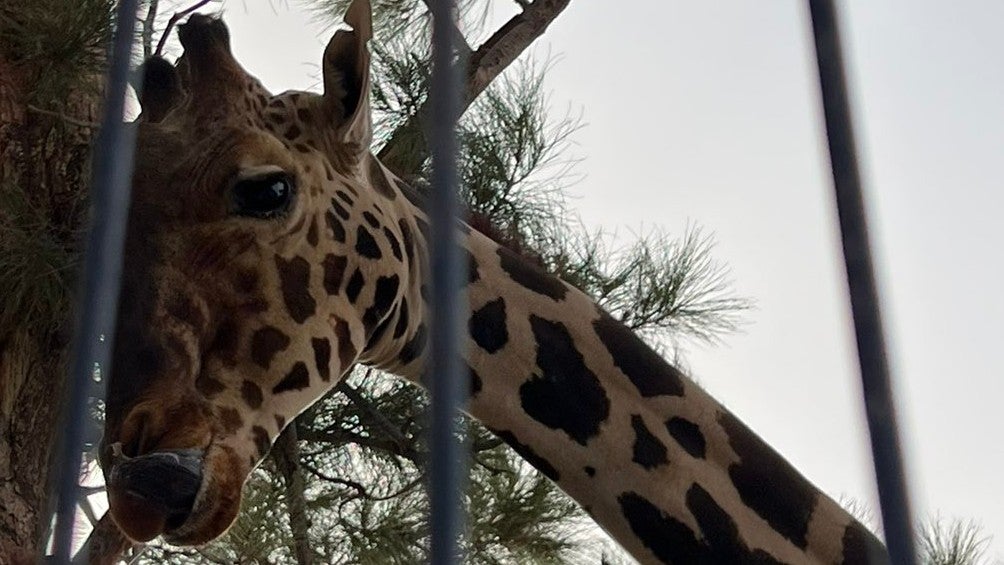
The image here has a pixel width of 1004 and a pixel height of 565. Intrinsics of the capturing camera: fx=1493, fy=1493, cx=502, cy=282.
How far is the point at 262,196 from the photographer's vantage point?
905 millimetres

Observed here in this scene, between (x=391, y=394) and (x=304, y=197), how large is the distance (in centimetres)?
59

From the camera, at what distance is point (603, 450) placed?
3.10 ft

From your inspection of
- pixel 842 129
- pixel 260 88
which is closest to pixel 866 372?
pixel 842 129

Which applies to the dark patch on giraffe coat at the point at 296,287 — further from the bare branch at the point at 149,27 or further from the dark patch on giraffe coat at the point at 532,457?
the bare branch at the point at 149,27

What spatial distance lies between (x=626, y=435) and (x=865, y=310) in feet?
1.64

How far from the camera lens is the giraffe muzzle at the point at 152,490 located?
77cm

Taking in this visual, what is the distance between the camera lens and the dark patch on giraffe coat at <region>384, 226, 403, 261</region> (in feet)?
3.18

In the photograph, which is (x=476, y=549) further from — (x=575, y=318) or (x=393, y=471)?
(x=575, y=318)

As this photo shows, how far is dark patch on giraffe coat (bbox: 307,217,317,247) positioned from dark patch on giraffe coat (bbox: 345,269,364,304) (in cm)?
3

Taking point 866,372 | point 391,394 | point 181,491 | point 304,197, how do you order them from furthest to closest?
point 391,394, point 304,197, point 181,491, point 866,372

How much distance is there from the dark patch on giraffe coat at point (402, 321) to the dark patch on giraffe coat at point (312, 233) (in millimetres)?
81

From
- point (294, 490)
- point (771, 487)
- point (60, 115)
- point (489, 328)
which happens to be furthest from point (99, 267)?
point (294, 490)

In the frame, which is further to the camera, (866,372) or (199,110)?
(199,110)

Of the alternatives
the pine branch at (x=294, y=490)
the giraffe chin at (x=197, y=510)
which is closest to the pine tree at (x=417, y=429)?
the pine branch at (x=294, y=490)
